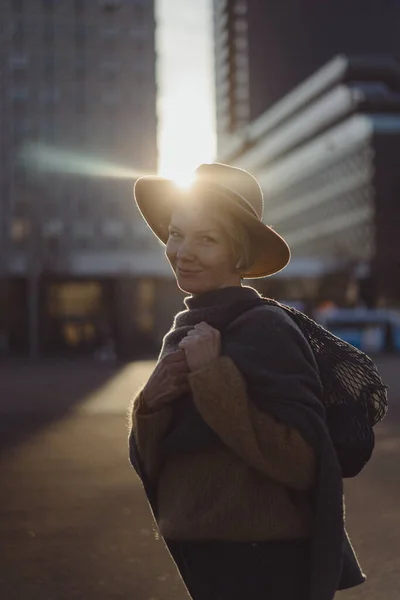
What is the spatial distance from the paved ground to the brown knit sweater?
2.86 metres

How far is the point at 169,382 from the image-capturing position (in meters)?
2.12

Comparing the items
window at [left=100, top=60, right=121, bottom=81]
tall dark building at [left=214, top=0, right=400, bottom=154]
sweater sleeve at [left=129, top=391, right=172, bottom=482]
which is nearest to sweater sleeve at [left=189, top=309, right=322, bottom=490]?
sweater sleeve at [left=129, top=391, right=172, bottom=482]

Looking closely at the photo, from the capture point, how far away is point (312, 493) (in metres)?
2.14

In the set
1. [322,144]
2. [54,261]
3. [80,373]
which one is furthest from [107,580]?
[322,144]

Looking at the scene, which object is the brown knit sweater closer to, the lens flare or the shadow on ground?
the shadow on ground

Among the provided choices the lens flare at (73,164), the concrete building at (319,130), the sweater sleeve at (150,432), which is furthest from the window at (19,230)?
the sweater sleeve at (150,432)

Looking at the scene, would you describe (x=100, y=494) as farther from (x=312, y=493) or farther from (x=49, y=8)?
(x=49, y=8)

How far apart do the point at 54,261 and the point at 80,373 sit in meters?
37.4

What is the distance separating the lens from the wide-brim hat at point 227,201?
2264 millimetres

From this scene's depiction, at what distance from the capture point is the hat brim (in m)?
2.28

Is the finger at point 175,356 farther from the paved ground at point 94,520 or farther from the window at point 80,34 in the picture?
the window at point 80,34

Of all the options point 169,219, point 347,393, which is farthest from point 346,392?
point 169,219

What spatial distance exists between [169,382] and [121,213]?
238 feet

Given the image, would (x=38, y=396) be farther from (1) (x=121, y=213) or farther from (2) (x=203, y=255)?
(1) (x=121, y=213)
